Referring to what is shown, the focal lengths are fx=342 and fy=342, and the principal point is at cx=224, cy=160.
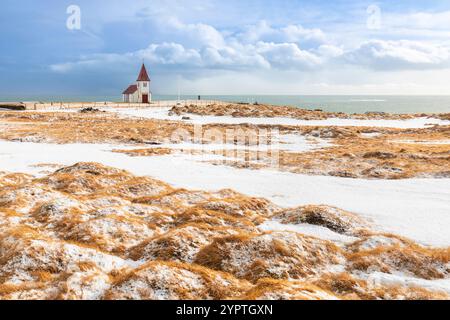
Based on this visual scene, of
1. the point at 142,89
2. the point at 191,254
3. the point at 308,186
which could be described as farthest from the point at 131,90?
the point at 191,254

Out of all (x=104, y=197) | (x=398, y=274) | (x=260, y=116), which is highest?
(x=260, y=116)

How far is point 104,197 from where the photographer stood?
1800 centimetres

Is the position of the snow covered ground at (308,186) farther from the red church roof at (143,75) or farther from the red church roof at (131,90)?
the red church roof at (131,90)

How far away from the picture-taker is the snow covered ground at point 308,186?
16.6 m

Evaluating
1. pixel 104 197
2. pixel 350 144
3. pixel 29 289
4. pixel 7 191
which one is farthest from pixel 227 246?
pixel 350 144

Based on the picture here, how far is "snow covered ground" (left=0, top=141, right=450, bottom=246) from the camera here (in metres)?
16.6

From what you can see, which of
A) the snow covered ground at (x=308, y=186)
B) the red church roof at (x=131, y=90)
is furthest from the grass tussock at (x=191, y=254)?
the red church roof at (x=131, y=90)

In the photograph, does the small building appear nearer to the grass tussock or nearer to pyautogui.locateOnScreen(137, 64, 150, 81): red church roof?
pyautogui.locateOnScreen(137, 64, 150, 81): red church roof

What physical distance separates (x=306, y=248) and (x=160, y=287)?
564cm

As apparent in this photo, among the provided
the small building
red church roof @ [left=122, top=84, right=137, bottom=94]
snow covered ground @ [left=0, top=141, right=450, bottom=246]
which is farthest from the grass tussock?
red church roof @ [left=122, top=84, right=137, bottom=94]

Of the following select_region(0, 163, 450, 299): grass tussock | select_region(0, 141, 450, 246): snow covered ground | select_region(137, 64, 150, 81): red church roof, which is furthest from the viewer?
select_region(137, 64, 150, 81): red church roof

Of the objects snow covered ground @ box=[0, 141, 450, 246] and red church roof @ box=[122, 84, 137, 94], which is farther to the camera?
red church roof @ box=[122, 84, 137, 94]

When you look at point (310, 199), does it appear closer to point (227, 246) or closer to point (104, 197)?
point (227, 246)
